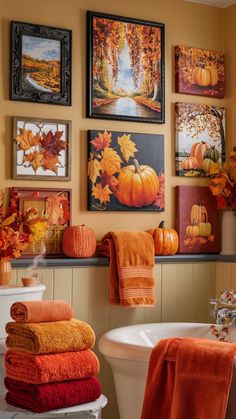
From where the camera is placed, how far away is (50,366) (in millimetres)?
2059

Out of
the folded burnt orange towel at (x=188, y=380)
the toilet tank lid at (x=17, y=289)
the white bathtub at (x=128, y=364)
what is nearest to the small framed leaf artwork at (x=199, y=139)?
the white bathtub at (x=128, y=364)

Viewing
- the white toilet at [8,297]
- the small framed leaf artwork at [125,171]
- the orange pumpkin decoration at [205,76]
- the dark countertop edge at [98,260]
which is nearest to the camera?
the white toilet at [8,297]

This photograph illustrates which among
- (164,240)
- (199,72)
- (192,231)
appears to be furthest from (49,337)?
(199,72)

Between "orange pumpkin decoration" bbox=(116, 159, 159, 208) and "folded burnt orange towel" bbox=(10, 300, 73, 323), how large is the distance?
6.35ft

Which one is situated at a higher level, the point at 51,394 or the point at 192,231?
the point at 192,231

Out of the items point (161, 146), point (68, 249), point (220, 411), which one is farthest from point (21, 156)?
point (220, 411)

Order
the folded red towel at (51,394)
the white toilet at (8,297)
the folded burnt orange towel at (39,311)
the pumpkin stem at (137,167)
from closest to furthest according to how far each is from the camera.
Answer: the folded red towel at (51,394) < the folded burnt orange towel at (39,311) < the white toilet at (8,297) < the pumpkin stem at (137,167)

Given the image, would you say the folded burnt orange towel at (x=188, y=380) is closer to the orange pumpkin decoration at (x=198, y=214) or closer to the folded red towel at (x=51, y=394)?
the folded red towel at (x=51, y=394)

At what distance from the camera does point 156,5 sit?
4297 millimetres

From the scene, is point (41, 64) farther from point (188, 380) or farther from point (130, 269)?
point (188, 380)

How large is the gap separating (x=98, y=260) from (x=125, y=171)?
0.54m

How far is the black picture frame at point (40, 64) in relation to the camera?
3793mm

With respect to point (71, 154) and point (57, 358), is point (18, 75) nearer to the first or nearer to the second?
point (71, 154)

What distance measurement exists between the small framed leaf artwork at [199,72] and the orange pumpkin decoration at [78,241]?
1084 millimetres
